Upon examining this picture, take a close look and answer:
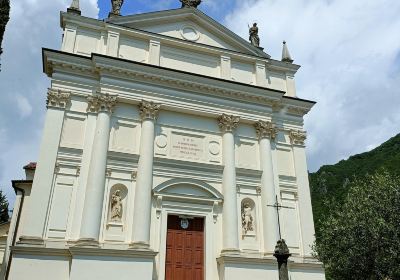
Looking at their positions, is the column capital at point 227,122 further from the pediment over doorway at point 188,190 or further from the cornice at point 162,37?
the cornice at point 162,37

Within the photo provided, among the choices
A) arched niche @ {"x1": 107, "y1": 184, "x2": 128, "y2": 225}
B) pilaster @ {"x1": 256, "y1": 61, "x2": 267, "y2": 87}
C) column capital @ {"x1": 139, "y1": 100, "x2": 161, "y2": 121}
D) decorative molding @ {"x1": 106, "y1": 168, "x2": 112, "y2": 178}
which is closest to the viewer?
arched niche @ {"x1": 107, "y1": 184, "x2": 128, "y2": 225}

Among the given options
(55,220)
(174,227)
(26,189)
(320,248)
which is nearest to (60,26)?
(26,189)

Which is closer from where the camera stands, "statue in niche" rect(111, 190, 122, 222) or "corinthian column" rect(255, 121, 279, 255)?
"statue in niche" rect(111, 190, 122, 222)

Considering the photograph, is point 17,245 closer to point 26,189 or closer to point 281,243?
point 26,189

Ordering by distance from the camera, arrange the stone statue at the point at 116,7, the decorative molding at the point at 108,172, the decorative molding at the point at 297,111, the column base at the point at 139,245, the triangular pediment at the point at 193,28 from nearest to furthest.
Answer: the column base at the point at 139,245 → the decorative molding at the point at 108,172 → the stone statue at the point at 116,7 → the triangular pediment at the point at 193,28 → the decorative molding at the point at 297,111

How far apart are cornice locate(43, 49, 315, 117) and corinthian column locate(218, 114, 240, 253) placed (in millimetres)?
1474

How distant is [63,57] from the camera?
57.7ft

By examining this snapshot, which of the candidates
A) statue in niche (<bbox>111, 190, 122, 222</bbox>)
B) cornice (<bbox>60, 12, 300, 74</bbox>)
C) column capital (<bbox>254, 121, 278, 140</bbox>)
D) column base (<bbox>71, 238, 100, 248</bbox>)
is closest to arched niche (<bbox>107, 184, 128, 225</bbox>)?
statue in niche (<bbox>111, 190, 122, 222</bbox>)

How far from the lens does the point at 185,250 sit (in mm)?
16922

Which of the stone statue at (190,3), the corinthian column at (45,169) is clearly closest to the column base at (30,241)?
the corinthian column at (45,169)

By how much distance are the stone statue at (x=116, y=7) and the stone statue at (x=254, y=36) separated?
24.0ft

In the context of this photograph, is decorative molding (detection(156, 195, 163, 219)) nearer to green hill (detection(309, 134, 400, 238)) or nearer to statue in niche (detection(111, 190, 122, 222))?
statue in niche (detection(111, 190, 122, 222))

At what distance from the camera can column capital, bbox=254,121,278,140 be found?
19.7 metres

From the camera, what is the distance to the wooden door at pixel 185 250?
16391 millimetres
